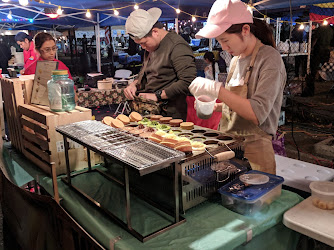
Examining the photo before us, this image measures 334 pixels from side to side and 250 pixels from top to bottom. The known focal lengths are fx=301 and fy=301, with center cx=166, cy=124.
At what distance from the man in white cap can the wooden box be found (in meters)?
0.77

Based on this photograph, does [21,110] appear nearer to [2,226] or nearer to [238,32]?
[2,226]

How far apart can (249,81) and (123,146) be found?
0.92 metres

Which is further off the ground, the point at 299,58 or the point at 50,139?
the point at 299,58

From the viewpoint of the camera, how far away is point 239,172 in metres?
1.68

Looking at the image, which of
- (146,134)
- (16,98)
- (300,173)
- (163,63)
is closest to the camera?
(146,134)

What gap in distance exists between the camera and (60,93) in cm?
209

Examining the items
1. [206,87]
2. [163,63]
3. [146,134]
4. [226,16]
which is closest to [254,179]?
[206,87]

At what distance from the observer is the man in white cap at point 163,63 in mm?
2570

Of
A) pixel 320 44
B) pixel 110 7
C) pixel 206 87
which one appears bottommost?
pixel 206 87

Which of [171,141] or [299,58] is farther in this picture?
[299,58]

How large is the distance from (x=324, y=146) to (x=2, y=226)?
5.11m

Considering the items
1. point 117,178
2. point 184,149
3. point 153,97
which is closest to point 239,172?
point 184,149

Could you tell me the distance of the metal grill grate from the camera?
49.8 inches

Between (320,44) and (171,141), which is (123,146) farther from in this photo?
(320,44)
